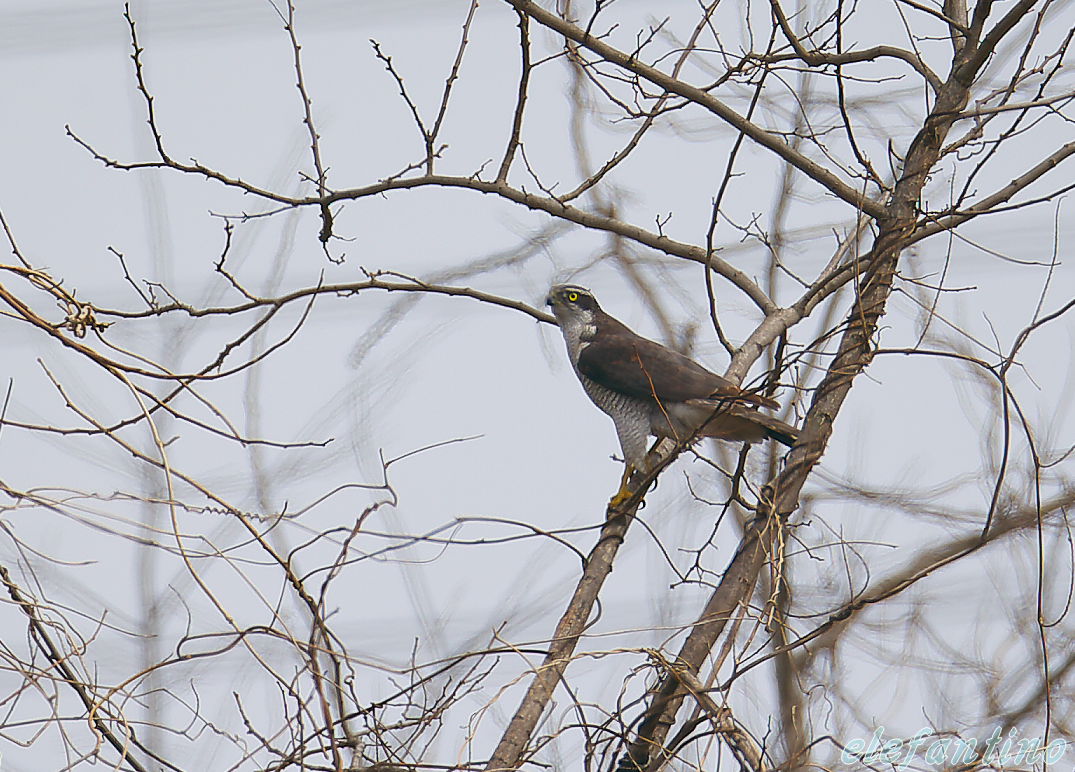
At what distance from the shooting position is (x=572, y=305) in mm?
5770

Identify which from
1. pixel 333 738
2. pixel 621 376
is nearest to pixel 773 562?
pixel 333 738

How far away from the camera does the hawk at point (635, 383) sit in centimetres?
459

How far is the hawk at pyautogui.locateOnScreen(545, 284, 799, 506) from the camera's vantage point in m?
4.59

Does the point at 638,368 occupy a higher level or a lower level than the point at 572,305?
lower

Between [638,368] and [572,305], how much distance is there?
0.64 m

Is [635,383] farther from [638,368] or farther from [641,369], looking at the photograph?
[641,369]

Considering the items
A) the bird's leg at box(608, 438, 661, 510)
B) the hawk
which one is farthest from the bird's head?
the bird's leg at box(608, 438, 661, 510)

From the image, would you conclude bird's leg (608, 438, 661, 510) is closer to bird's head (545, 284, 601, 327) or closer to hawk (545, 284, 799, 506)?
hawk (545, 284, 799, 506)

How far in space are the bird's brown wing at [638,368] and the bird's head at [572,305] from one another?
90 millimetres

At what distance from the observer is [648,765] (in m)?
3.12

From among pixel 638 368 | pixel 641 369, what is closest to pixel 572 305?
pixel 638 368

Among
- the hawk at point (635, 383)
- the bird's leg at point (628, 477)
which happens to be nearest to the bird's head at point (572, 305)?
the hawk at point (635, 383)

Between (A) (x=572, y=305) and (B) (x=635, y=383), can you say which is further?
(A) (x=572, y=305)

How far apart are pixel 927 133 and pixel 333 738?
2667mm
